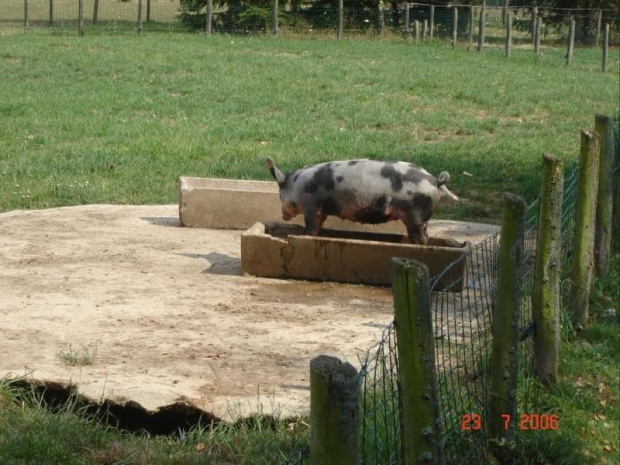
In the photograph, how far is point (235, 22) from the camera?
119 ft

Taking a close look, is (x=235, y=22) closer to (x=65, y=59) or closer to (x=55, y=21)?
(x=55, y=21)

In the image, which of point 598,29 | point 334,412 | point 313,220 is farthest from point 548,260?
point 598,29

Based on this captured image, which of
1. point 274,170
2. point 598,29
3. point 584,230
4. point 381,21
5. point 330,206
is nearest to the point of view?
point 584,230

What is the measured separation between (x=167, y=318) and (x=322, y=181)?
192 cm

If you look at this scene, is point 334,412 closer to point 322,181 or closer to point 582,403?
point 582,403

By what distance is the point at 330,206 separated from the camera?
844cm

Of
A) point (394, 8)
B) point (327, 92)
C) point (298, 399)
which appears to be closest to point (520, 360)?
→ point (298, 399)

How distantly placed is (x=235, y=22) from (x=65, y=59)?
13274mm

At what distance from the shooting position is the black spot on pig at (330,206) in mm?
8400

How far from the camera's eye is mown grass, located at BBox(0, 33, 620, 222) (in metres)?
12.8

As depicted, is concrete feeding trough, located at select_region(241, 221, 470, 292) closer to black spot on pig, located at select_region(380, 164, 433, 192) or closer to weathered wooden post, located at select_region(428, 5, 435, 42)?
black spot on pig, located at select_region(380, 164, 433, 192)

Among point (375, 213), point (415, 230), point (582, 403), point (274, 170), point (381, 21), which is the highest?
point (381, 21)

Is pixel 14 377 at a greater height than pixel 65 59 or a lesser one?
lesser

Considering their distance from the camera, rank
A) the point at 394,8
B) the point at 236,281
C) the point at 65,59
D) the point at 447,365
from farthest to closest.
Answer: the point at 394,8 → the point at 65,59 → the point at 236,281 → the point at 447,365
